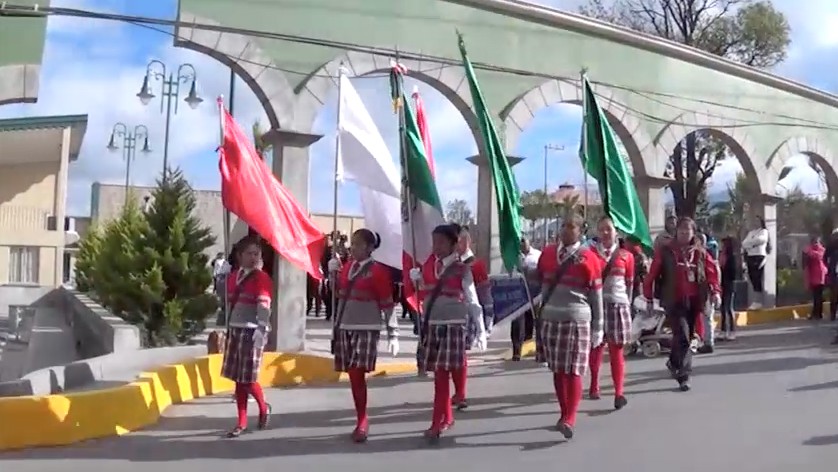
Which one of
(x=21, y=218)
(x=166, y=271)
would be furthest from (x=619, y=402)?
(x=21, y=218)

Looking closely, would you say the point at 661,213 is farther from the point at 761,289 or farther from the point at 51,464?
the point at 51,464

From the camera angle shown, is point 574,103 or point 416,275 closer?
point 416,275

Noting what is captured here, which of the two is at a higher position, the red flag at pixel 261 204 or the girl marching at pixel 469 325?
the red flag at pixel 261 204

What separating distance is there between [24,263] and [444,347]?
73.1 ft

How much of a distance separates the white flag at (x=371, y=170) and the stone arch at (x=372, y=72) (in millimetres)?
4870

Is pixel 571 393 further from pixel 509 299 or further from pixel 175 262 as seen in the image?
pixel 175 262

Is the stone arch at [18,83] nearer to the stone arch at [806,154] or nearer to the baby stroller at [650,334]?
the baby stroller at [650,334]

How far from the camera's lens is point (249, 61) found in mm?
13555

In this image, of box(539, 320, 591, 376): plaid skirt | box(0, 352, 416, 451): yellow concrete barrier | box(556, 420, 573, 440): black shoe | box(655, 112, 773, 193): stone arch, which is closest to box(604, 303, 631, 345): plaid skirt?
box(539, 320, 591, 376): plaid skirt

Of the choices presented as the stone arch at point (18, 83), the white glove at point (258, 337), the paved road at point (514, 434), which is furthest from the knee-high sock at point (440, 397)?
the stone arch at point (18, 83)

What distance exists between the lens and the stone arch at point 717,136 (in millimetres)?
18766

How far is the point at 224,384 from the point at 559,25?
9361 millimetres

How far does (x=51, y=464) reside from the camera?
7.13 meters

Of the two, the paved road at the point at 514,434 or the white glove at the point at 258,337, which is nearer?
the paved road at the point at 514,434
